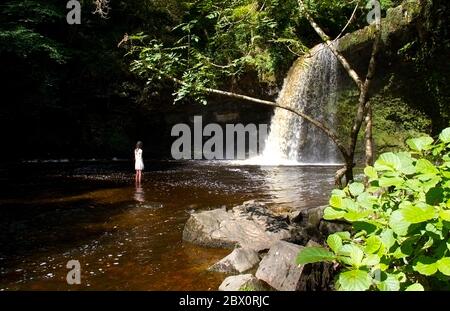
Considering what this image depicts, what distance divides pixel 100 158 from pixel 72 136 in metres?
1.87

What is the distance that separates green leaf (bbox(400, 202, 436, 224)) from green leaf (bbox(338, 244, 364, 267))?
253 mm

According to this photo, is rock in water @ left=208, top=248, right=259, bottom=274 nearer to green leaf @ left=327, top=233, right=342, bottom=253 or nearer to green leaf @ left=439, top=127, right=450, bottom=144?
green leaf @ left=327, top=233, right=342, bottom=253

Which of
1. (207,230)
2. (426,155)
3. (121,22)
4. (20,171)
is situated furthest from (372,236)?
(121,22)

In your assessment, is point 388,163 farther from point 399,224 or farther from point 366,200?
point 399,224

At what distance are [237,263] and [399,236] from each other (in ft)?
13.3

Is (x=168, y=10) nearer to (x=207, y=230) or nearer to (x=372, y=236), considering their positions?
(x=207, y=230)

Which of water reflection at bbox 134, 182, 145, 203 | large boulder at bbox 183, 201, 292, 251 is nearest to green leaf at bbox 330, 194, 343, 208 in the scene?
large boulder at bbox 183, 201, 292, 251

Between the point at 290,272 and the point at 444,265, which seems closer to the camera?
the point at 444,265

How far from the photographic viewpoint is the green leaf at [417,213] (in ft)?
4.89

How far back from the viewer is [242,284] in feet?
15.0

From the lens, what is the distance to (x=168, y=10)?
20391 millimetres

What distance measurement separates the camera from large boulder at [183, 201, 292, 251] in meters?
6.54

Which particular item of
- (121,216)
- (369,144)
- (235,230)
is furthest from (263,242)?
(121,216)

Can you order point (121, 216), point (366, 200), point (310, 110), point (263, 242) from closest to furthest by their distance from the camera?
1. point (366, 200)
2. point (263, 242)
3. point (121, 216)
4. point (310, 110)
